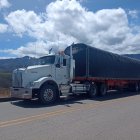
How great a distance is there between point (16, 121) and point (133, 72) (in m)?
19.5

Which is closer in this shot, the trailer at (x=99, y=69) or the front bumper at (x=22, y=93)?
the front bumper at (x=22, y=93)

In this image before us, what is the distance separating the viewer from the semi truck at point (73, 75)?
15.7 metres

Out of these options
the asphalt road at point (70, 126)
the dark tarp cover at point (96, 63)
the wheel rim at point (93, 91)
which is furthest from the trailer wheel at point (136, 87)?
the asphalt road at point (70, 126)

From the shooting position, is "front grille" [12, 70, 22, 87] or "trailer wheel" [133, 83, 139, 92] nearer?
"front grille" [12, 70, 22, 87]

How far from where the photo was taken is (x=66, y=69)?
1803 cm

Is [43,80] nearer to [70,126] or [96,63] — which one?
[96,63]

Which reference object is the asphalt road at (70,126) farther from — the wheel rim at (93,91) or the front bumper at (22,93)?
the wheel rim at (93,91)

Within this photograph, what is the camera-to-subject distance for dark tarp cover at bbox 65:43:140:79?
19781 mm

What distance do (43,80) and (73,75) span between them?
11.0ft

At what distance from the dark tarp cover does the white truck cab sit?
6.83 ft

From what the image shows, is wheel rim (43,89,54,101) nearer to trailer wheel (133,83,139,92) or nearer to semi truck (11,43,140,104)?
semi truck (11,43,140,104)

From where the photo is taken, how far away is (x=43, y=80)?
15.7m

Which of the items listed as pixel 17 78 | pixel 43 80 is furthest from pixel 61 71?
pixel 17 78

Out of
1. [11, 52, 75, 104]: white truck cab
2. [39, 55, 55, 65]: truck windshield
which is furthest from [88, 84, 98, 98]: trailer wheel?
[39, 55, 55, 65]: truck windshield
